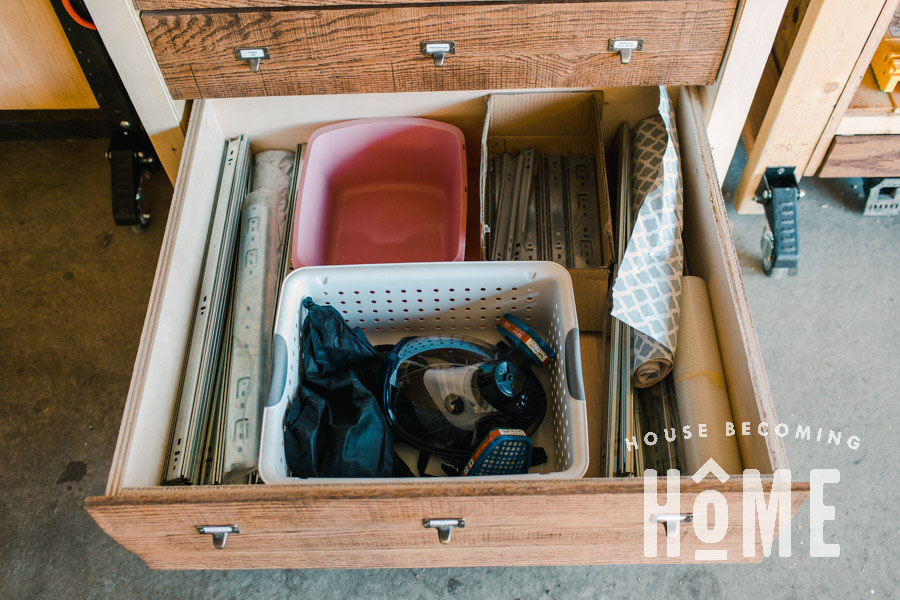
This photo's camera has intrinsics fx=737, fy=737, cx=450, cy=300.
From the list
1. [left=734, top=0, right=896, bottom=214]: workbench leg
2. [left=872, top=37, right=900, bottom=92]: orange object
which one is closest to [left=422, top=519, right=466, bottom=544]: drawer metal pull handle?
[left=734, top=0, right=896, bottom=214]: workbench leg

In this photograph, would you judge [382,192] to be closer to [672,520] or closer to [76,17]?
[76,17]

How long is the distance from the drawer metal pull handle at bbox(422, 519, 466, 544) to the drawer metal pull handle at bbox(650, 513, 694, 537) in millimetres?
239

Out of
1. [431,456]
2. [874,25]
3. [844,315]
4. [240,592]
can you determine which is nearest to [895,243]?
[844,315]

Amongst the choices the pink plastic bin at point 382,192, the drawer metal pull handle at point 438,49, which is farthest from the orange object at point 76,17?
the drawer metal pull handle at point 438,49

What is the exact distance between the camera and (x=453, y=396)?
1.18 meters

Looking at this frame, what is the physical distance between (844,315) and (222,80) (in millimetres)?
1289

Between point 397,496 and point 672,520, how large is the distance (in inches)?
13.6

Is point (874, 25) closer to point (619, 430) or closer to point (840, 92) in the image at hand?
point (840, 92)

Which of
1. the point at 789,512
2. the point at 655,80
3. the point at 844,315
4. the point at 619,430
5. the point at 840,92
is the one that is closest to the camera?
the point at 789,512

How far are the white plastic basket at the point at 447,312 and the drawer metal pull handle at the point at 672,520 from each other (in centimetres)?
13

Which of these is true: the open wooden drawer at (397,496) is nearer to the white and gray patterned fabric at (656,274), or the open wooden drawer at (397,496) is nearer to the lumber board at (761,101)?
the white and gray patterned fabric at (656,274)

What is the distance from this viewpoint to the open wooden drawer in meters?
0.88

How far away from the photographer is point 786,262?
1515 mm

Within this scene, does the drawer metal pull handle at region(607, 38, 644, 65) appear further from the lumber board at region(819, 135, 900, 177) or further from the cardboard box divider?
the lumber board at region(819, 135, 900, 177)
